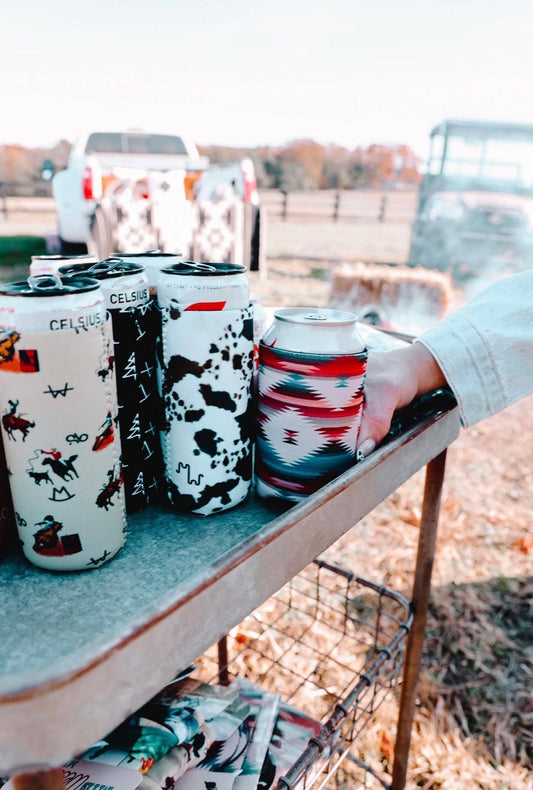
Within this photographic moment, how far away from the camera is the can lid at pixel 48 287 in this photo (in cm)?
48

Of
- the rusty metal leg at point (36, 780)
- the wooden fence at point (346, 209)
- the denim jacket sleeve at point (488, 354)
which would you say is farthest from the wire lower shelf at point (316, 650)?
the wooden fence at point (346, 209)

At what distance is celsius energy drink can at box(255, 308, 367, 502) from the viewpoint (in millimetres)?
640

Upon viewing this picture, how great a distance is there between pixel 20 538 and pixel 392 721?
1.24 m

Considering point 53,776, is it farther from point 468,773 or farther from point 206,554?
point 468,773

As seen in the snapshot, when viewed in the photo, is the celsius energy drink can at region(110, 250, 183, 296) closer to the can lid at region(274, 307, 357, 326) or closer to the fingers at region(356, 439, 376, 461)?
the can lid at region(274, 307, 357, 326)

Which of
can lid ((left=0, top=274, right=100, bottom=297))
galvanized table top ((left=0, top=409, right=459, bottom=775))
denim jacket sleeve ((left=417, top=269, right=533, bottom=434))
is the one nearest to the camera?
galvanized table top ((left=0, top=409, right=459, bottom=775))

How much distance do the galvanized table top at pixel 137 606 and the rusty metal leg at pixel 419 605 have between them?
0.31 m

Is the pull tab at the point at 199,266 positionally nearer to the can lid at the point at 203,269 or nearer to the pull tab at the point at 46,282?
the can lid at the point at 203,269

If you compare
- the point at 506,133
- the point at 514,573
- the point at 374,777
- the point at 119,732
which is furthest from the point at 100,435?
the point at 506,133

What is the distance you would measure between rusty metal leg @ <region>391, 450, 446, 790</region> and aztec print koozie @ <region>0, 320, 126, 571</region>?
0.64 meters

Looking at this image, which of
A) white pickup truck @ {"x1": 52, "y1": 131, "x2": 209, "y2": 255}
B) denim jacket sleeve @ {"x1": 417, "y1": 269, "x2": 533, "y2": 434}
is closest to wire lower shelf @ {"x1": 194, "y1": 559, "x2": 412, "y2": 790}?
denim jacket sleeve @ {"x1": 417, "y1": 269, "x2": 533, "y2": 434}

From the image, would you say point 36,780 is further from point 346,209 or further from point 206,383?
point 346,209

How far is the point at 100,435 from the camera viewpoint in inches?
21.1

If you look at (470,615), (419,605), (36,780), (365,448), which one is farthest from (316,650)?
(36,780)
